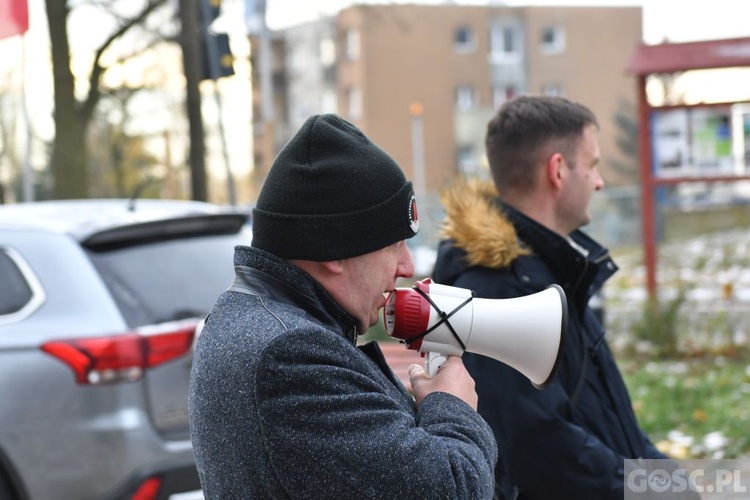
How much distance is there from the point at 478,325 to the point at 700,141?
8.72 m

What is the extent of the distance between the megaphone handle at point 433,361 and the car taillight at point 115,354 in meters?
2.61

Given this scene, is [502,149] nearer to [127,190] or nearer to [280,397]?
[280,397]

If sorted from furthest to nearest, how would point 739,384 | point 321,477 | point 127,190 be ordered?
point 127,190 → point 739,384 → point 321,477

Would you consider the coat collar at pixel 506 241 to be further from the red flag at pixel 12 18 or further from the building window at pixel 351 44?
the building window at pixel 351 44

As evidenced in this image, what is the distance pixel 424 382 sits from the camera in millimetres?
2098

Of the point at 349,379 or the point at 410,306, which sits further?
the point at 410,306

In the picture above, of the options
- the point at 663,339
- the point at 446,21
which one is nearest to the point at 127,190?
the point at 446,21

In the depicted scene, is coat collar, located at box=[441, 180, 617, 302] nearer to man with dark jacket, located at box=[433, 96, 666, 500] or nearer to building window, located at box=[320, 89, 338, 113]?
man with dark jacket, located at box=[433, 96, 666, 500]

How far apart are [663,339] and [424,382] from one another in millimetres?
7905

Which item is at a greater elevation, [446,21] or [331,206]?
[446,21]

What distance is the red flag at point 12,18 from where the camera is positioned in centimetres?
328

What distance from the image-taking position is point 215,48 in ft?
34.0

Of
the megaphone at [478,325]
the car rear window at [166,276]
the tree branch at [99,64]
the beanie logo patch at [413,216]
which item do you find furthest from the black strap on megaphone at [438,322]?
the tree branch at [99,64]

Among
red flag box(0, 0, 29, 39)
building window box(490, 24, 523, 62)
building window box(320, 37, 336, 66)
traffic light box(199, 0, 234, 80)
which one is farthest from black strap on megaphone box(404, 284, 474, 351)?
building window box(320, 37, 336, 66)
